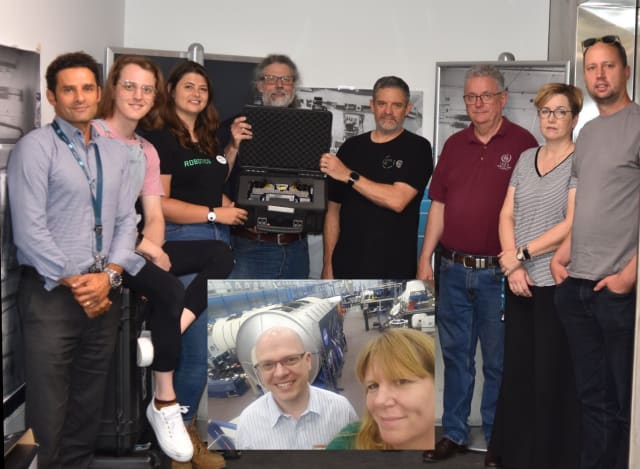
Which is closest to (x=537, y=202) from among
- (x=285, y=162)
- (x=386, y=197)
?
(x=386, y=197)

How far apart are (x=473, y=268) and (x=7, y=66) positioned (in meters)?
2.12

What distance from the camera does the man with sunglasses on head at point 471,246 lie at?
154 inches

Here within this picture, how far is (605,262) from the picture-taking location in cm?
337

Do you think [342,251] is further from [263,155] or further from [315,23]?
[315,23]

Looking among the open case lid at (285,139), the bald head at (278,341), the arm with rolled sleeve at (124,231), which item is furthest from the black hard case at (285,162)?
the arm with rolled sleeve at (124,231)

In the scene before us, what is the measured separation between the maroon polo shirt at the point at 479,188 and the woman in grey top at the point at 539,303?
126 millimetres

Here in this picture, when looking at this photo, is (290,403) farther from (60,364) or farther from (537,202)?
(537,202)

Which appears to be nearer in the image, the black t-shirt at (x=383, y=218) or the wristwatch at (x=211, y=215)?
the wristwatch at (x=211, y=215)

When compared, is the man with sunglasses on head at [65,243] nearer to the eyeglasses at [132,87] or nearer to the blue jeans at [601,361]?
the eyeglasses at [132,87]

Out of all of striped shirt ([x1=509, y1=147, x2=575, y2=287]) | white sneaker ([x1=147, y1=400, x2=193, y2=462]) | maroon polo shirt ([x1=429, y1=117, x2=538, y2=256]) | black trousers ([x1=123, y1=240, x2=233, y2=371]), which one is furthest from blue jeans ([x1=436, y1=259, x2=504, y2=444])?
white sneaker ([x1=147, y1=400, x2=193, y2=462])

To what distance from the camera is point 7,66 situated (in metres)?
3.13

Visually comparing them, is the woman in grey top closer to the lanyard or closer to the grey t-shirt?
the grey t-shirt

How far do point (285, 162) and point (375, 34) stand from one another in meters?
1.58

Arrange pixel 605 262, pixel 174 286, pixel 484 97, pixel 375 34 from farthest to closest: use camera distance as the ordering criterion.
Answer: pixel 375 34
pixel 484 97
pixel 174 286
pixel 605 262
